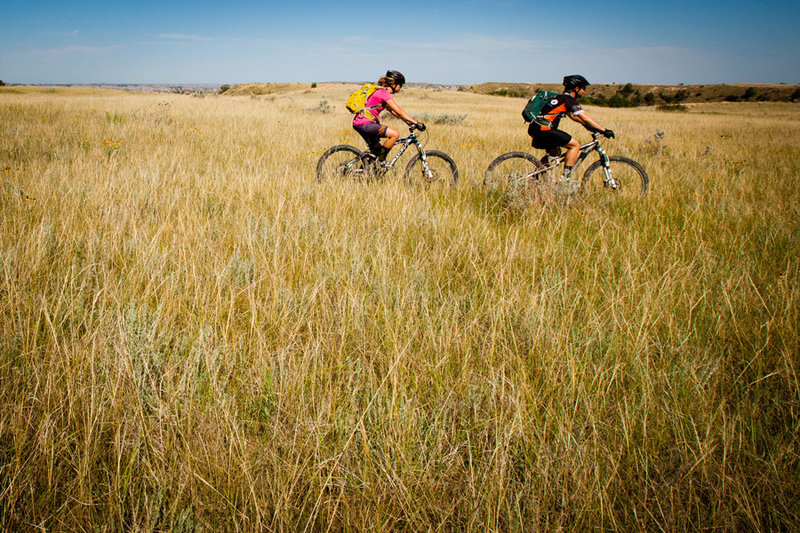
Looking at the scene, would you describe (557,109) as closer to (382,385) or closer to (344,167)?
(344,167)

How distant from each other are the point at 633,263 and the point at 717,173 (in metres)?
5.62

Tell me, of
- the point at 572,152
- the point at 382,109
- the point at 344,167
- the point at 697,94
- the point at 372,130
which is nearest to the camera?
the point at 572,152

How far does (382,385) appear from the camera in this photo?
1.39 m

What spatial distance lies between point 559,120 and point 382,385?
551 centimetres

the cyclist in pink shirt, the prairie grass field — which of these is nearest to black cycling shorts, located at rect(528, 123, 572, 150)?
the cyclist in pink shirt

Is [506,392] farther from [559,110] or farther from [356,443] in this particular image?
[559,110]

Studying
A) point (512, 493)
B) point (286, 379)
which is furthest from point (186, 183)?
point (512, 493)

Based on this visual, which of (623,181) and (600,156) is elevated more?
(600,156)

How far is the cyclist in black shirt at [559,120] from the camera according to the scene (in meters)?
5.14

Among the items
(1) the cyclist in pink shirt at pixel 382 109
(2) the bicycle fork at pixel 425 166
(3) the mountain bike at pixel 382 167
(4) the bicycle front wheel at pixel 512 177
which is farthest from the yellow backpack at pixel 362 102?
(4) the bicycle front wheel at pixel 512 177

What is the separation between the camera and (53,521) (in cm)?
101

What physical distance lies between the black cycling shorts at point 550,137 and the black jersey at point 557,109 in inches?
→ 2.4

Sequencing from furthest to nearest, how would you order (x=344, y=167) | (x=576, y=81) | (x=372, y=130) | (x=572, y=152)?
(x=344, y=167) < (x=372, y=130) < (x=572, y=152) < (x=576, y=81)

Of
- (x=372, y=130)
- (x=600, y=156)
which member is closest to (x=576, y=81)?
(x=600, y=156)
